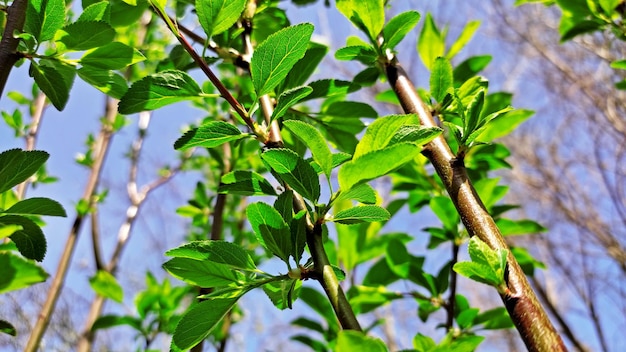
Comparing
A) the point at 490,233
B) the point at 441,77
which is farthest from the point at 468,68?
the point at 490,233

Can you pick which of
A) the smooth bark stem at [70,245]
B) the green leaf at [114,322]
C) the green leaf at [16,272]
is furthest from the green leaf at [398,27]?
the smooth bark stem at [70,245]

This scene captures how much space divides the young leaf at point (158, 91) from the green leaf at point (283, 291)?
22 centimetres

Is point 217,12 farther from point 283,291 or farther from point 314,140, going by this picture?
point 283,291

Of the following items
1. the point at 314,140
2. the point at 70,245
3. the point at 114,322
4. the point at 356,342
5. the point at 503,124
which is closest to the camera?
Result: the point at 356,342

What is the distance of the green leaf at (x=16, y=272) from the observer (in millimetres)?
417

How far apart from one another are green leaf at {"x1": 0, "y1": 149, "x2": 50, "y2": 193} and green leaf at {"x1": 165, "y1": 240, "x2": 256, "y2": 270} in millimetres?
176

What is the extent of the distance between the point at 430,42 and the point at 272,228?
506 mm

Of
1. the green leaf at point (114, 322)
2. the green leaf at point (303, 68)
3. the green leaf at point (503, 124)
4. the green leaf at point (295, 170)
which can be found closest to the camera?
the green leaf at point (295, 170)

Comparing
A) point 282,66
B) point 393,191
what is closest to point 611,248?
point 393,191

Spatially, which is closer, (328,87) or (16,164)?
(16,164)

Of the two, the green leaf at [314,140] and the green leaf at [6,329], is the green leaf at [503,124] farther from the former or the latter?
the green leaf at [6,329]

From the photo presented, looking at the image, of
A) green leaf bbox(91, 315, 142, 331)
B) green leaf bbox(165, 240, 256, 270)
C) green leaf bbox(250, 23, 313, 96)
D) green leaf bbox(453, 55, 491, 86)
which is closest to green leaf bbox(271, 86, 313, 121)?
green leaf bbox(250, 23, 313, 96)

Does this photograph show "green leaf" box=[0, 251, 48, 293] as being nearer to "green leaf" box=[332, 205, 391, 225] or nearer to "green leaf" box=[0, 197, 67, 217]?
"green leaf" box=[0, 197, 67, 217]

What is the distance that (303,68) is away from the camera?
686 mm
